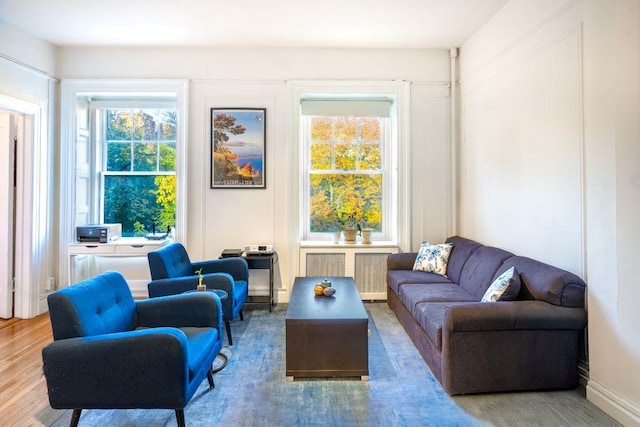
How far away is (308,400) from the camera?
7.25ft

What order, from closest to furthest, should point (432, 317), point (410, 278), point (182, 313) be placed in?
point (182, 313), point (432, 317), point (410, 278)

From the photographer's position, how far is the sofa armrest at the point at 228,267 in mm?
3623

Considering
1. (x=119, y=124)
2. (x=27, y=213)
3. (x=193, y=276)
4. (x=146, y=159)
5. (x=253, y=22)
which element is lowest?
(x=193, y=276)

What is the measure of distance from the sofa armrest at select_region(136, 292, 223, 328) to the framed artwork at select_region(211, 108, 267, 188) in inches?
83.2

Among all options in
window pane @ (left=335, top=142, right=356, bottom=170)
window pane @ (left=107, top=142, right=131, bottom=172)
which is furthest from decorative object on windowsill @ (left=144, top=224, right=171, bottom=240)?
window pane @ (left=335, top=142, right=356, bottom=170)

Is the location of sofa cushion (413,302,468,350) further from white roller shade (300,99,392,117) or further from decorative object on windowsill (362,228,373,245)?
white roller shade (300,99,392,117)

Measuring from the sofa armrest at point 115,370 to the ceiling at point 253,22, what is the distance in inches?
120

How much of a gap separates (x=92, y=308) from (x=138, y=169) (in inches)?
120

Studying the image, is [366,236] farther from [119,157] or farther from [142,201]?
[119,157]

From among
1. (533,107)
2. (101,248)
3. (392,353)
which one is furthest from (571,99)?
(101,248)

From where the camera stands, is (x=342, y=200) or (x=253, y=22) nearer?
(x=253, y=22)

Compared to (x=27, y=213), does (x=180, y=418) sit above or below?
below

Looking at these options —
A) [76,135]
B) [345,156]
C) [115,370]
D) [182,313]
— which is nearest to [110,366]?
[115,370]

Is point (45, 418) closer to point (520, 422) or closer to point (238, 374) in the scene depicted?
point (238, 374)
